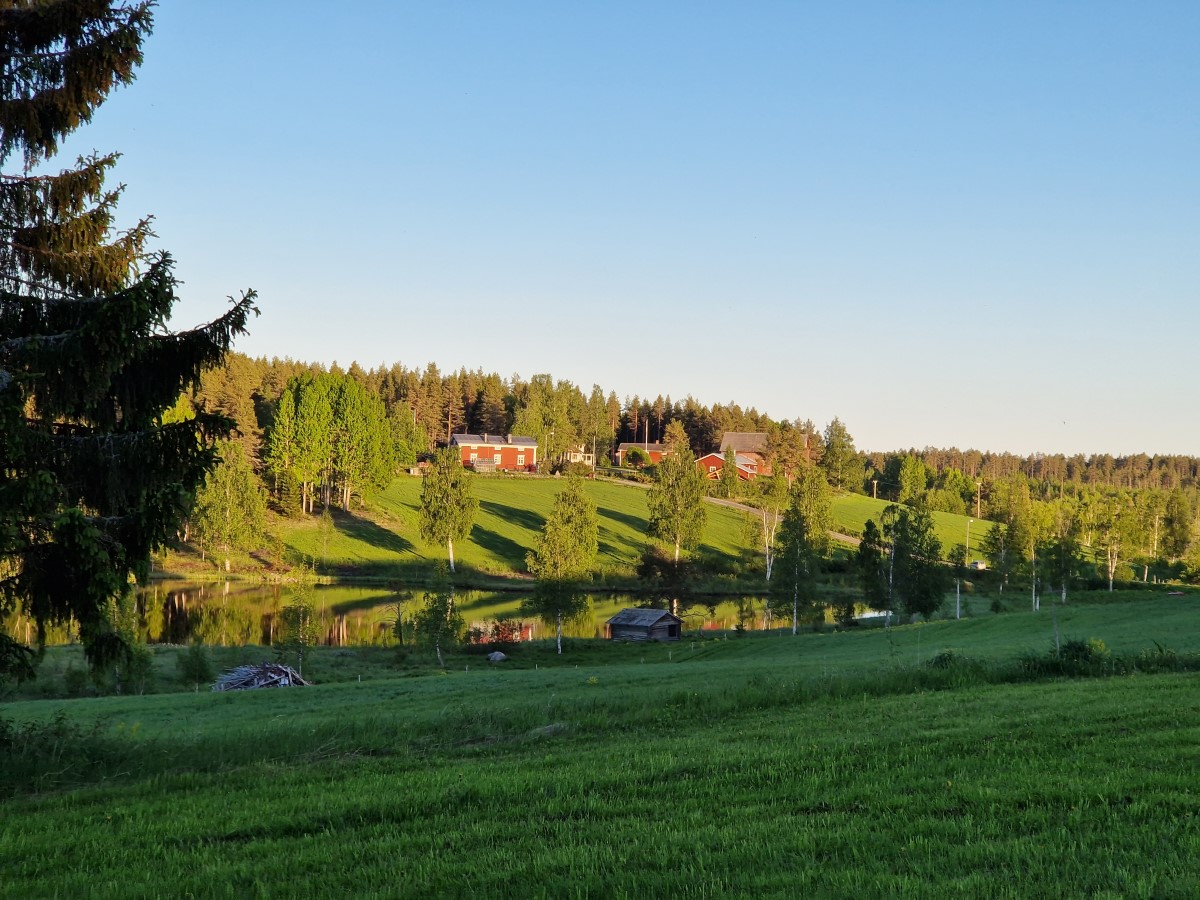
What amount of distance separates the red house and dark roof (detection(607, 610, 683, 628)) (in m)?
88.0

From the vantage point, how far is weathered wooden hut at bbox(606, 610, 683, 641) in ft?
196

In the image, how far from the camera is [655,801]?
28.0 feet

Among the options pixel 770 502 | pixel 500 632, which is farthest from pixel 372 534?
pixel 770 502

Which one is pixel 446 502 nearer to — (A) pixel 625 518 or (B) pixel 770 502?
(B) pixel 770 502

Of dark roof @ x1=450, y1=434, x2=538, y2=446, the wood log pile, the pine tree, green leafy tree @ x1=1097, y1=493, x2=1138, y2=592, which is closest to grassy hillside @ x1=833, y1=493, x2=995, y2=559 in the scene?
green leafy tree @ x1=1097, y1=493, x2=1138, y2=592

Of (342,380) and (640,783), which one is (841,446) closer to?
(342,380)

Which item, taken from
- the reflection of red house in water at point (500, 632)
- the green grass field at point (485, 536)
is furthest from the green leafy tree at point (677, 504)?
the reflection of red house in water at point (500, 632)

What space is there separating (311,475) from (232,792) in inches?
3840

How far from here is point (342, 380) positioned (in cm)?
10981

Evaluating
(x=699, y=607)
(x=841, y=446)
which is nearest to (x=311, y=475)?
(x=699, y=607)

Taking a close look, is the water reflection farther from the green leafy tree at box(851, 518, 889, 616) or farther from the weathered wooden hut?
the green leafy tree at box(851, 518, 889, 616)

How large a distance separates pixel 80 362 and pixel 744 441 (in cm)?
16001

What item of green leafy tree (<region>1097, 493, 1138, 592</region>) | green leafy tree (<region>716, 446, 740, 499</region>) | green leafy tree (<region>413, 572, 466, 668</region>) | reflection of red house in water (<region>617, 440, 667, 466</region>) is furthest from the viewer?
reflection of red house in water (<region>617, 440, 667, 466</region>)

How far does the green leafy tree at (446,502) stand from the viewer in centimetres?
8375
